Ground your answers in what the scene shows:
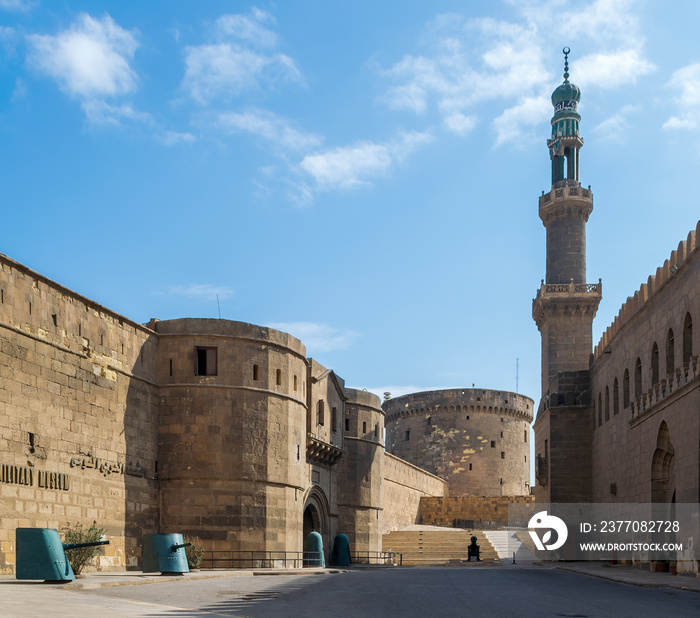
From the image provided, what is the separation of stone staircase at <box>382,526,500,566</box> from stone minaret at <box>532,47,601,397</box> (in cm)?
735

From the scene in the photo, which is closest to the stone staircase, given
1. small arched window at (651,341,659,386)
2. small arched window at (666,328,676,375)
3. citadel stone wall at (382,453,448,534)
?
citadel stone wall at (382,453,448,534)

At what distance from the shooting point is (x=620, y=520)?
27453 mm

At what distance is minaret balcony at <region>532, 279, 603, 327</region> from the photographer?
40750 millimetres

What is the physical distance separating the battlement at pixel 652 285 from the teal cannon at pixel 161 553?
42.8 feet

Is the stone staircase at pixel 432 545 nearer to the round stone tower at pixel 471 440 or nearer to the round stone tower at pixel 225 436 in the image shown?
the round stone tower at pixel 225 436

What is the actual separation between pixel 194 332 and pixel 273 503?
5.09 meters

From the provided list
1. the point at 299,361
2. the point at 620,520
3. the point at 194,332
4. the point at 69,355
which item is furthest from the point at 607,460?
the point at 69,355

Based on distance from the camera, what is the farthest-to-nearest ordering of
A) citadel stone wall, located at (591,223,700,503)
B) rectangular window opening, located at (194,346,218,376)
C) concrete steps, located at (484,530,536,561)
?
concrete steps, located at (484,530,536,561) → rectangular window opening, located at (194,346,218,376) → citadel stone wall, located at (591,223,700,503)

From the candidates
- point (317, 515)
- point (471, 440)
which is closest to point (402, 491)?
point (471, 440)

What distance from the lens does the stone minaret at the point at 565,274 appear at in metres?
40.9

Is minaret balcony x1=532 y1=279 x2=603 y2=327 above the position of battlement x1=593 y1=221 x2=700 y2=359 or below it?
above

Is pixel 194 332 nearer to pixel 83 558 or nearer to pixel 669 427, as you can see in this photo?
pixel 83 558

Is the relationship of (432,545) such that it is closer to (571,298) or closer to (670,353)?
(571,298)

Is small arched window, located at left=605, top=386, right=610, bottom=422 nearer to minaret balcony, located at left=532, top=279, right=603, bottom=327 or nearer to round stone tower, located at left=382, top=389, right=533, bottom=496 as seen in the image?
minaret balcony, located at left=532, top=279, right=603, bottom=327
